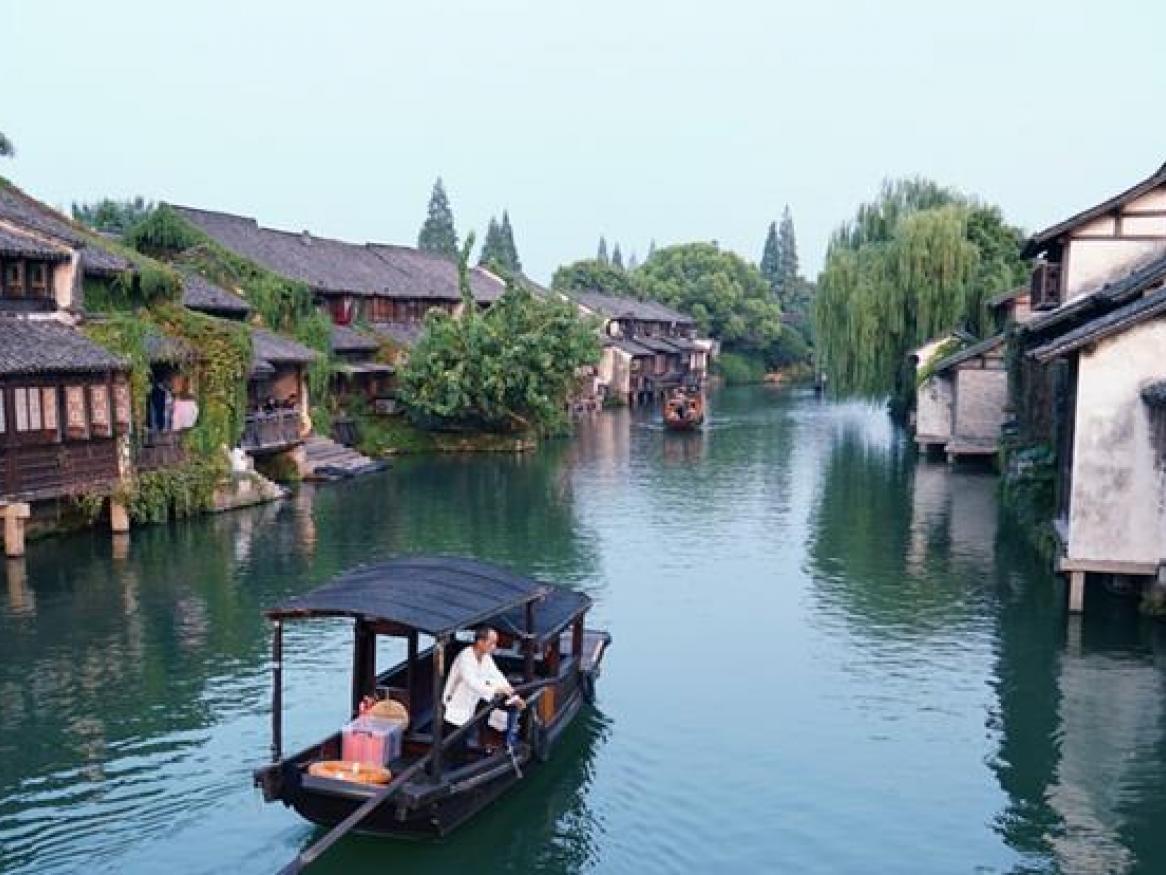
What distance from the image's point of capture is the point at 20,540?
1097 inches

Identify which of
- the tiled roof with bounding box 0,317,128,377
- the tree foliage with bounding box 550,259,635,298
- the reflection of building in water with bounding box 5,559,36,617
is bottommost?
the reflection of building in water with bounding box 5,559,36,617

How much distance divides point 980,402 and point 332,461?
25078 mm

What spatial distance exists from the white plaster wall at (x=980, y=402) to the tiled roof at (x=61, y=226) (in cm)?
3057

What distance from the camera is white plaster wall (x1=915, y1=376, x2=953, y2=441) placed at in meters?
48.3

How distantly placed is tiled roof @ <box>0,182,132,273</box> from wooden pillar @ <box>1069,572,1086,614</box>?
83.0 ft

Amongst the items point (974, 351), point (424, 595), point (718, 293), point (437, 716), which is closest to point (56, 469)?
point (424, 595)

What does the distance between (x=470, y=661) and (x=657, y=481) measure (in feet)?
95.6

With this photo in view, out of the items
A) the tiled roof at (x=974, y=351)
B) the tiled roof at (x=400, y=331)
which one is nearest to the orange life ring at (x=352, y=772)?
the tiled roof at (x=974, y=351)

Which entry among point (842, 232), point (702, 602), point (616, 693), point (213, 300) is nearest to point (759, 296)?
point (842, 232)

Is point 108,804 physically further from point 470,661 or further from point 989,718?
point 989,718

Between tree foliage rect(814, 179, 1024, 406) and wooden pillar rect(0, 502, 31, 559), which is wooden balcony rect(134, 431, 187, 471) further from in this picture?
tree foliage rect(814, 179, 1024, 406)

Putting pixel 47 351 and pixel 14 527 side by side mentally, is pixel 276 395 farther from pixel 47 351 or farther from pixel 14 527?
pixel 14 527

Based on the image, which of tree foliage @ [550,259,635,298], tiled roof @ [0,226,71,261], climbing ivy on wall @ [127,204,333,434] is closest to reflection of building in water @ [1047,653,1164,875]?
tiled roof @ [0,226,71,261]

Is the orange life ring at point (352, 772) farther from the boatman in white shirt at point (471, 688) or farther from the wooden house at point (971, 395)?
the wooden house at point (971, 395)
